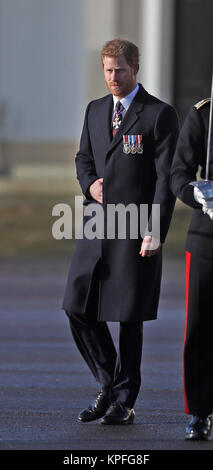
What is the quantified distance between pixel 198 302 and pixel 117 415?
844 mm

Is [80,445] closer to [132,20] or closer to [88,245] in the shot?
[88,245]

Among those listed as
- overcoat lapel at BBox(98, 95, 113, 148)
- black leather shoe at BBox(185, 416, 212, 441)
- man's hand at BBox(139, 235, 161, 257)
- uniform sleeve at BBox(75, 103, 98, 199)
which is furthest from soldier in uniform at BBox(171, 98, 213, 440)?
uniform sleeve at BBox(75, 103, 98, 199)

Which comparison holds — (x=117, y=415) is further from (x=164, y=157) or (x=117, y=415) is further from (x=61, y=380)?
(x=61, y=380)

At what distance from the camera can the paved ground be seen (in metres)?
6.91

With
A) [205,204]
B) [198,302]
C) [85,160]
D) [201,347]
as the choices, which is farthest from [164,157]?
[201,347]

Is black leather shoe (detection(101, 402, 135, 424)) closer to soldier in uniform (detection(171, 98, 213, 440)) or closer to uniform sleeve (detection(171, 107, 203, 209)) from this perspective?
soldier in uniform (detection(171, 98, 213, 440))

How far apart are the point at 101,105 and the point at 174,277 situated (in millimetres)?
7615

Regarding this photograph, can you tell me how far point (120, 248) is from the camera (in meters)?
7.31

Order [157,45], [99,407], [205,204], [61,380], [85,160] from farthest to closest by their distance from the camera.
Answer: [157,45] → [61,380] → [85,160] → [99,407] → [205,204]

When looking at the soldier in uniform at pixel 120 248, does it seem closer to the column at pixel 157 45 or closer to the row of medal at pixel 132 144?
the row of medal at pixel 132 144

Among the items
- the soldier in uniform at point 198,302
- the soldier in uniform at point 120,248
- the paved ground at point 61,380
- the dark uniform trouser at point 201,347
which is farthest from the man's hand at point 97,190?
the paved ground at point 61,380

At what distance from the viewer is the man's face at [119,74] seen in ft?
23.4

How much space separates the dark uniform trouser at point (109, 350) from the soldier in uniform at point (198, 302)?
0.52 meters
